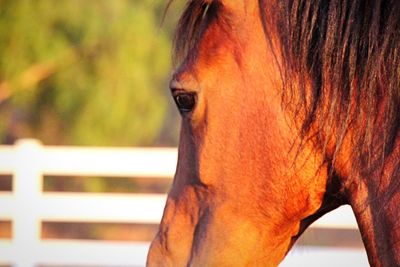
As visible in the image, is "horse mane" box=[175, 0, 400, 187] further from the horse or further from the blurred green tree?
the blurred green tree

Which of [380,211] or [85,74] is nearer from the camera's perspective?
[380,211]

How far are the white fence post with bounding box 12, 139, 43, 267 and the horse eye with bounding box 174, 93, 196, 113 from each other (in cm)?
413

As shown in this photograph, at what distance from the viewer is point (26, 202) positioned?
606cm

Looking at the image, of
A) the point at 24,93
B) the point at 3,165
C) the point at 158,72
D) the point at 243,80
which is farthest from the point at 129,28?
the point at 243,80

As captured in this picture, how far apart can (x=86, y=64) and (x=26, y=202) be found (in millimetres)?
6644

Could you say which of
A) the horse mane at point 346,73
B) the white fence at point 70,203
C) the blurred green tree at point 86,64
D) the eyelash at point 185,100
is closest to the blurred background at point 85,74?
the blurred green tree at point 86,64

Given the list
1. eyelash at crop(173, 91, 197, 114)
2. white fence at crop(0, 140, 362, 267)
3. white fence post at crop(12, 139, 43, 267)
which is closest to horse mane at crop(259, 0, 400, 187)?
eyelash at crop(173, 91, 197, 114)

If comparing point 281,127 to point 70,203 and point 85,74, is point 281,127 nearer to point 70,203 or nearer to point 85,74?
point 70,203

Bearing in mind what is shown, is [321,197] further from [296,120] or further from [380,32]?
[380,32]

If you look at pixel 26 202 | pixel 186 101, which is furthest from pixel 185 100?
pixel 26 202

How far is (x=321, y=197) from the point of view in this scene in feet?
6.49

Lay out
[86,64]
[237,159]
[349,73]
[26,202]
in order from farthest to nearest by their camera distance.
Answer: [86,64] → [26,202] → [237,159] → [349,73]

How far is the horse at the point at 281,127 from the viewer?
6.11 ft

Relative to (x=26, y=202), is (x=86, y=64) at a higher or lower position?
higher
